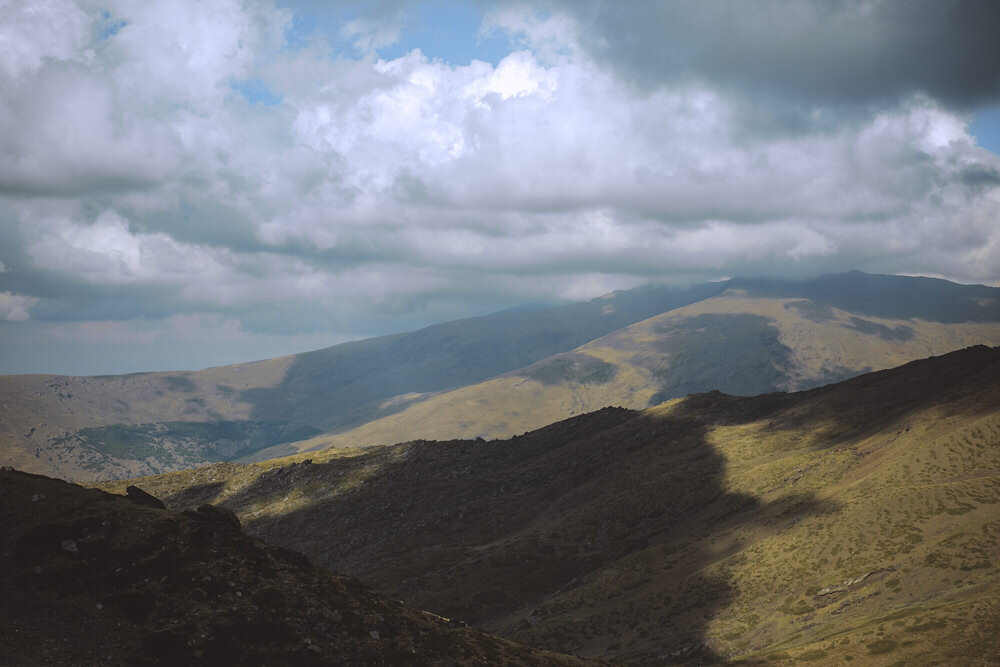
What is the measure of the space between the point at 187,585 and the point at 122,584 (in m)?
3.96

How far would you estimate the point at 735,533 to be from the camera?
116 m

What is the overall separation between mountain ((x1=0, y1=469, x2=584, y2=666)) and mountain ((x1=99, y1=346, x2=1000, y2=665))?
4429 centimetres

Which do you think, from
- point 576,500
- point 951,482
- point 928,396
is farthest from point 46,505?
point 928,396

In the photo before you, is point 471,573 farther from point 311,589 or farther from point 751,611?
point 311,589

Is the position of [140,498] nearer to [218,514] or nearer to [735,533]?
[218,514]

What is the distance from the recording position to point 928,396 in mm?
146125

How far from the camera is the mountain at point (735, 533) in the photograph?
7969cm

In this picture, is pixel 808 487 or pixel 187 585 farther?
pixel 808 487

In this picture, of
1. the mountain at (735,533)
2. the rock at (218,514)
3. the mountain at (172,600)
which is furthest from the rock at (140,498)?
the mountain at (735,533)

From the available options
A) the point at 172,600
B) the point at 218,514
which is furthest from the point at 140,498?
the point at 172,600

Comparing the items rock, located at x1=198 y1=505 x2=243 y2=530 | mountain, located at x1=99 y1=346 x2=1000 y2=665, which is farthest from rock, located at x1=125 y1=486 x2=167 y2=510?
mountain, located at x1=99 y1=346 x2=1000 y2=665

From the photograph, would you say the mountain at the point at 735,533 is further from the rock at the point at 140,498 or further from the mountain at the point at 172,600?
the rock at the point at 140,498

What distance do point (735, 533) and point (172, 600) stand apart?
314 ft

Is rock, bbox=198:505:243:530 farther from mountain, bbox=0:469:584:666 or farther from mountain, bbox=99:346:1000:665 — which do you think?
mountain, bbox=99:346:1000:665
